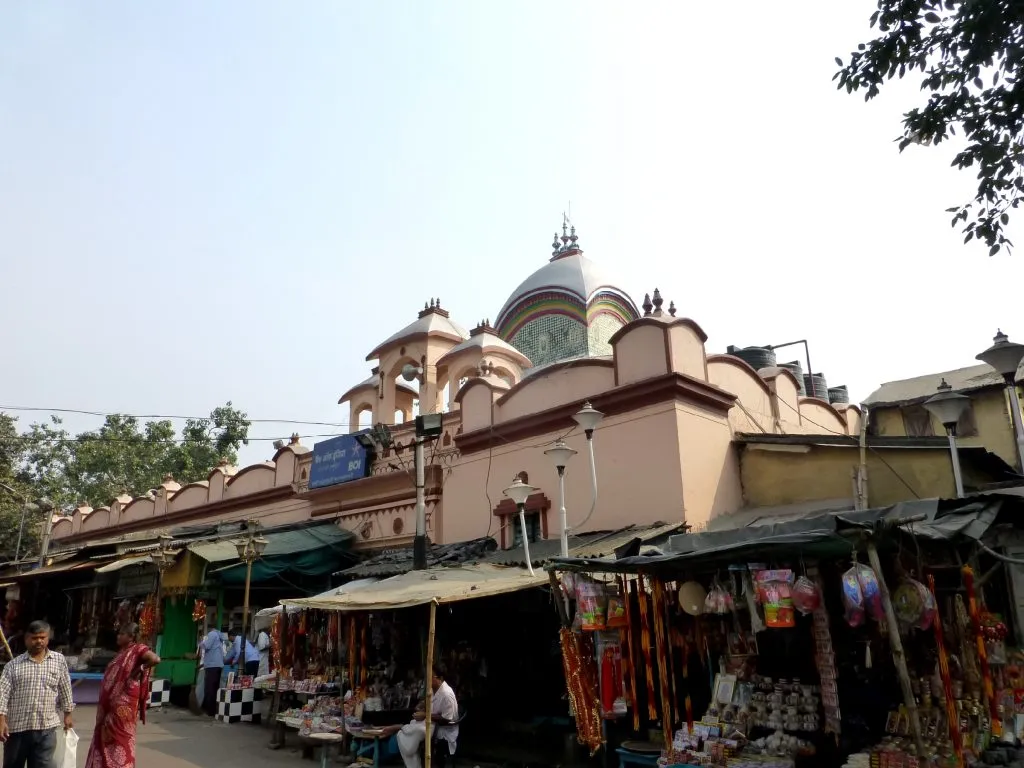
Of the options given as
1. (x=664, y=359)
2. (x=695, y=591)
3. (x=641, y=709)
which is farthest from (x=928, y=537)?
(x=664, y=359)

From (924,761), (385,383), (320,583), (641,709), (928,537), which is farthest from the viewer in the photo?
(385,383)

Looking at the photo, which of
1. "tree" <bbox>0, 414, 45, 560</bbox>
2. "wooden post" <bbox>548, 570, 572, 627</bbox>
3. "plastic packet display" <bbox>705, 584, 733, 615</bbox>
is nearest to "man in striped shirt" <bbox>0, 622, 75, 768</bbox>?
"wooden post" <bbox>548, 570, 572, 627</bbox>

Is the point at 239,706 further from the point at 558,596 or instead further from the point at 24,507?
the point at 24,507

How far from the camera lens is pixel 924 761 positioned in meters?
5.04

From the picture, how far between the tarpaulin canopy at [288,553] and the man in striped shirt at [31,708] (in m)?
7.30

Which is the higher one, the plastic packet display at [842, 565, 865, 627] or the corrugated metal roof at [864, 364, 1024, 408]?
the corrugated metal roof at [864, 364, 1024, 408]

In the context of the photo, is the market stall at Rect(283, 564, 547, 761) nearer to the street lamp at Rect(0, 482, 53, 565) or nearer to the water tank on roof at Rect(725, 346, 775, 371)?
the water tank on roof at Rect(725, 346, 775, 371)

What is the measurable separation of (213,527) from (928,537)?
52.0ft

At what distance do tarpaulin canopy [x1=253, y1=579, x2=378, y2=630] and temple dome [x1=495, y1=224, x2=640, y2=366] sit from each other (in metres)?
7.44

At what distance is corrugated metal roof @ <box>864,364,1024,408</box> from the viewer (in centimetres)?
1691

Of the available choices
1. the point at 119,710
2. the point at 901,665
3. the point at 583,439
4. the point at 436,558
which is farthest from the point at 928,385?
the point at 119,710

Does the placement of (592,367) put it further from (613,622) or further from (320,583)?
(320,583)

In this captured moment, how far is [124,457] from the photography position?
105ft

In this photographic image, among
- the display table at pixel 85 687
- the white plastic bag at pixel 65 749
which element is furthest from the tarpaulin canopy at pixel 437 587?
the display table at pixel 85 687
